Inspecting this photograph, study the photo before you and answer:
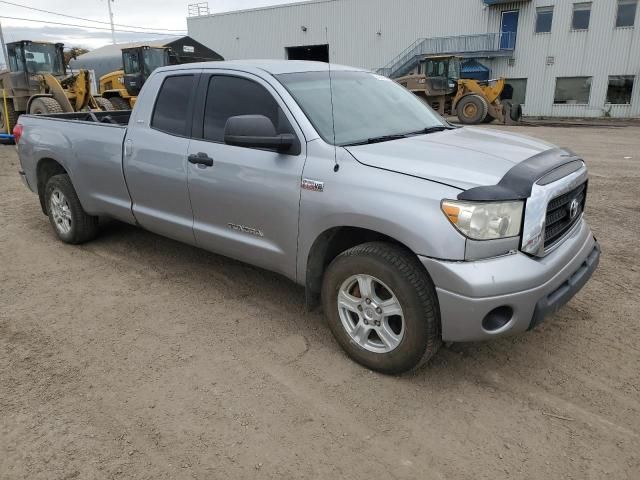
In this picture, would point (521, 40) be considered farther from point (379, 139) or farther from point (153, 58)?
point (379, 139)

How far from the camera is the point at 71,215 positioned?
18.1 ft

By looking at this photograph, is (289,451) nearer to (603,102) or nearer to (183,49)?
(603,102)

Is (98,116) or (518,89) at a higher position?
(98,116)

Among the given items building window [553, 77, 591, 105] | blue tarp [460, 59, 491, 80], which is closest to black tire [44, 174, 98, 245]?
blue tarp [460, 59, 491, 80]

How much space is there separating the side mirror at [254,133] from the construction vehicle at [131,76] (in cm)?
1608

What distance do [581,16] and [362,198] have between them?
30.8 meters

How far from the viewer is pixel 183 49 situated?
1405 inches

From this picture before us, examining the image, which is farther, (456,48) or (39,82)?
(456,48)

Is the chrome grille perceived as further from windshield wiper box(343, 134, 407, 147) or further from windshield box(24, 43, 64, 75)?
windshield box(24, 43, 64, 75)

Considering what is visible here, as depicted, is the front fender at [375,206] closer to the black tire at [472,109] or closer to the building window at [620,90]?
the black tire at [472,109]

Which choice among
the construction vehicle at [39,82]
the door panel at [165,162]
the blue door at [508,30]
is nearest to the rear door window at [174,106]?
the door panel at [165,162]

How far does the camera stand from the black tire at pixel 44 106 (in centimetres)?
1420

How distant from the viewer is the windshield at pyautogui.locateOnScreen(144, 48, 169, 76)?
19.1m

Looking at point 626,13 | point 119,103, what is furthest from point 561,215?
point 626,13
